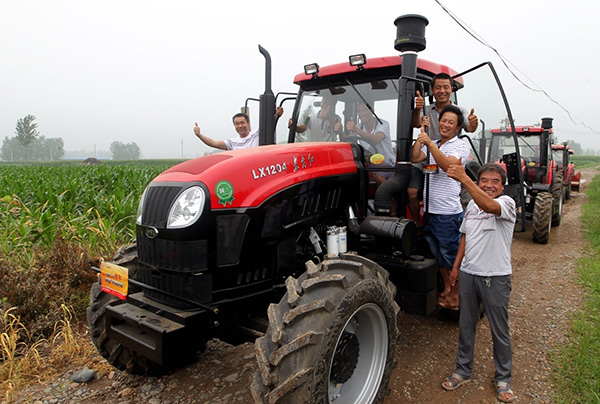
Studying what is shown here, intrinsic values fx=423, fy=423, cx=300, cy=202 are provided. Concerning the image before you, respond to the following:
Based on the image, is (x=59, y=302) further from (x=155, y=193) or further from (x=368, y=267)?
(x=368, y=267)

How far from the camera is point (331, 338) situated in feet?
7.45

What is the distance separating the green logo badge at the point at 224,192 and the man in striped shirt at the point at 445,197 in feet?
5.43

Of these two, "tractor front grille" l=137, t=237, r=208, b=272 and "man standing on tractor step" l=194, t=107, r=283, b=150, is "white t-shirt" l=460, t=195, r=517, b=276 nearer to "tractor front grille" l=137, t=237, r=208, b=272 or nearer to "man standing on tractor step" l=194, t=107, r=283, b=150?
"tractor front grille" l=137, t=237, r=208, b=272

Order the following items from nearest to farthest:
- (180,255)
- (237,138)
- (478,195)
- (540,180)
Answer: (180,255)
(478,195)
(237,138)
(540,180)

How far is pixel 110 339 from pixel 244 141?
2.63 metres

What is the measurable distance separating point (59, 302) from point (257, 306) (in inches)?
98.5

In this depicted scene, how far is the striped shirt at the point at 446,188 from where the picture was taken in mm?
3580

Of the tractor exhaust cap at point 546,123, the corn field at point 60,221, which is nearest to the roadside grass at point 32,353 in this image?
the corn field at point 60,221

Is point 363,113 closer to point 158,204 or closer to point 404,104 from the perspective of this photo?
point 404,104

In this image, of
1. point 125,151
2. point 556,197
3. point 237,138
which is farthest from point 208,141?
point 125,151

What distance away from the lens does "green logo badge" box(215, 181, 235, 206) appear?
2.55 metres

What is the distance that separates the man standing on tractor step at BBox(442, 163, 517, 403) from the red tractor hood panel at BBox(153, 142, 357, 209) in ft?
3.25

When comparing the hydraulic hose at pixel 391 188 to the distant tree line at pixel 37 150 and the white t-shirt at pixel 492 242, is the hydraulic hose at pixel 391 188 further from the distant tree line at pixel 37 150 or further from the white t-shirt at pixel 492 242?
the distant tree line at pixel 37 150

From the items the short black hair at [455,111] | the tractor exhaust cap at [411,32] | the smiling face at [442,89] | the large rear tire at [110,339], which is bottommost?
the large rear tire at [110,339]
